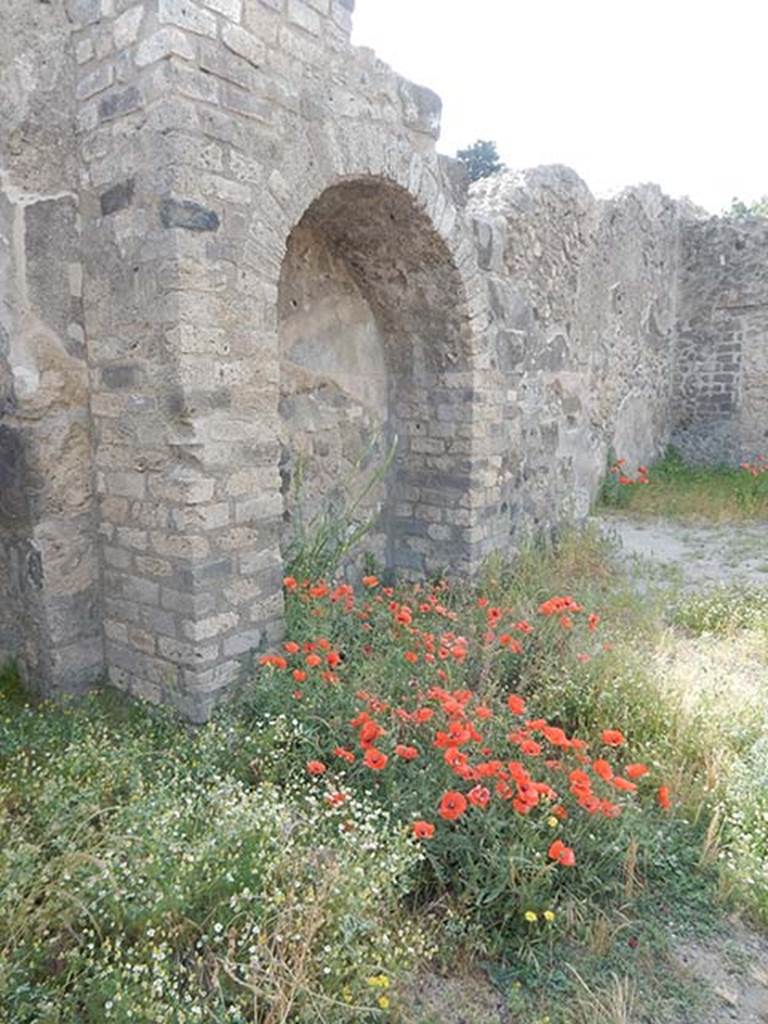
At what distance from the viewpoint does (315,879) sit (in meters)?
1.97

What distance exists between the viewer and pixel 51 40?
9.66 feet

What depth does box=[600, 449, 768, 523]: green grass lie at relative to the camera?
785 centimetres

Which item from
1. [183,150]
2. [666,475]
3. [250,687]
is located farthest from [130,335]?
[666,475]

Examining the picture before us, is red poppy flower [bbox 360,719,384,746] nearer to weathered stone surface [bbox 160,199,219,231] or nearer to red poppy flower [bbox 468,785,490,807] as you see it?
red poppy flower [bbox 468,785,490,807]

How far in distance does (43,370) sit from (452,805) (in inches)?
92.3

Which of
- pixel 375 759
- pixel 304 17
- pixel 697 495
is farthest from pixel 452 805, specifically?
pixel 697 495

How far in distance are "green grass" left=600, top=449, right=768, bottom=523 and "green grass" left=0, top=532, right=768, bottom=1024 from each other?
5087 millimetres

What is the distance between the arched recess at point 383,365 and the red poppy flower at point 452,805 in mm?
2321

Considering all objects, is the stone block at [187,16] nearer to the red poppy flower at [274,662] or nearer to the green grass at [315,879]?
the red poppy flower at [274,662]

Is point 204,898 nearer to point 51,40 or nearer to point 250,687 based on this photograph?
point 250,687

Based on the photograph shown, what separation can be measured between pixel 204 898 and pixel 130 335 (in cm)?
209

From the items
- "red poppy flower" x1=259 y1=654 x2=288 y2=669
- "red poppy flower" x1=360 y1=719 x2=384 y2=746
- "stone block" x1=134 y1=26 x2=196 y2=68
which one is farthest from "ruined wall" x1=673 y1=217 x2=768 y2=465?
"red poppy flower" x1=360 y1=719 x2=384 y2=746

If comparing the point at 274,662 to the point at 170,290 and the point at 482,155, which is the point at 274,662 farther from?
the point at 482,155

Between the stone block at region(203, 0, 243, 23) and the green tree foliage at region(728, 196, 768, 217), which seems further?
the green tree foliage at region(728, 196, 768, 217)
